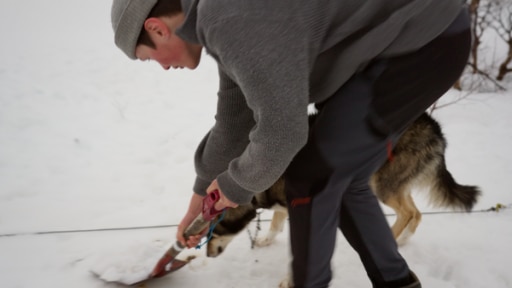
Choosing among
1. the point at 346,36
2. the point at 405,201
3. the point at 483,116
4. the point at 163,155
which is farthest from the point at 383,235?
the point at 483,116

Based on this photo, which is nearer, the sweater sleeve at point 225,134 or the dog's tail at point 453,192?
the sweater sleeve at point 225,134

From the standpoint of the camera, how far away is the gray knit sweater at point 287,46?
827 mm

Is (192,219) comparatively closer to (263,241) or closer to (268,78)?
(263,241)

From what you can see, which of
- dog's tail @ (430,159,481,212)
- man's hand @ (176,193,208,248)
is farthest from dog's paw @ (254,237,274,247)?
dog's tail @ (430,159,481,212)

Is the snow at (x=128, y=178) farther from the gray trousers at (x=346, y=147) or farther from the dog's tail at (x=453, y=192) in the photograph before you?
the gray trousers at (x=346, y=147)

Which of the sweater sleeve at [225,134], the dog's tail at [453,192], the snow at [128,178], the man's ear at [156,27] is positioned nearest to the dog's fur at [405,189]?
the dog's tail at [453,192]

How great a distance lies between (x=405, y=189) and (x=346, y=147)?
1327 mm

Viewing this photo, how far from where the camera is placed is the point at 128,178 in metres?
3.28

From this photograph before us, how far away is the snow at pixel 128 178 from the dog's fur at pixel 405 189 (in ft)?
0.43

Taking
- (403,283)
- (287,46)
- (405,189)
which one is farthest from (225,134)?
(405,189)

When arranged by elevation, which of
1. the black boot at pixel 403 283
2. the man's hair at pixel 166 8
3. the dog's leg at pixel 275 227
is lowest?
the dog's leg at pixel 275 227

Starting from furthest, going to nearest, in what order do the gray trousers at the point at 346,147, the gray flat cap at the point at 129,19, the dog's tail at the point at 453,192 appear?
the dog's tail at the point at 453,192
the gray trousers at the point at 346,147
the gray flat cap at the point at 129,19

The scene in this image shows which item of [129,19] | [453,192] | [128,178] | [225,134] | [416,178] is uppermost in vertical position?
[129,19]

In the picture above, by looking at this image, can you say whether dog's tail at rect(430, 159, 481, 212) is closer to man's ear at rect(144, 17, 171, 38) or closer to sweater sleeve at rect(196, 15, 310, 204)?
sweater sleeve at rect(196, 15, 310, 204)
